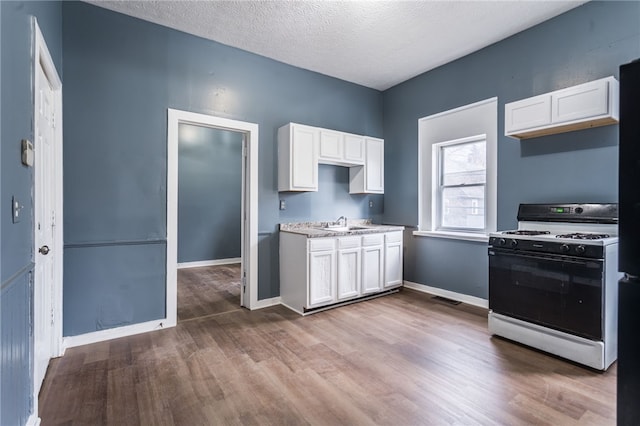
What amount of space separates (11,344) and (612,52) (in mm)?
4513

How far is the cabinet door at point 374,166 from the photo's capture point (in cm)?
450

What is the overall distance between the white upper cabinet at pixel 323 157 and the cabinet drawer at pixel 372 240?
774 millimetres

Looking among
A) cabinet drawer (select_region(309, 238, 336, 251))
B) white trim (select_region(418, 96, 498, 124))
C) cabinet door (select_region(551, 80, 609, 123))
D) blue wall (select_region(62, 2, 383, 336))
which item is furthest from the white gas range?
blue wall (select_region(62, 2, 383, 336))

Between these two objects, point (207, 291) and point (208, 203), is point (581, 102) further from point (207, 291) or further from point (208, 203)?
point (208, 203)

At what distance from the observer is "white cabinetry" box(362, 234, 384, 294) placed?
392cm

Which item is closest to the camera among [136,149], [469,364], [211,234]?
[469,364]

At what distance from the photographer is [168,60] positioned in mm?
3193

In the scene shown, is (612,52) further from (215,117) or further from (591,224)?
(215,117)

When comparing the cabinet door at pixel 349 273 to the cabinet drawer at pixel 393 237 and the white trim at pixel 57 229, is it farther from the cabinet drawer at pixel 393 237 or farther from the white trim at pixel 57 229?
the white trim at pixel 57 229

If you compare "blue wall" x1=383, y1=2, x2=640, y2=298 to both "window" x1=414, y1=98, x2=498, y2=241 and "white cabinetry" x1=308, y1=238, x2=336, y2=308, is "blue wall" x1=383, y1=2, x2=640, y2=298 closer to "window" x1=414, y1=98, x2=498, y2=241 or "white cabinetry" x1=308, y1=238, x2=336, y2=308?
"window" x1=414, y1=98, x2=498, y2=241

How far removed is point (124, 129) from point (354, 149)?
8.81 ft

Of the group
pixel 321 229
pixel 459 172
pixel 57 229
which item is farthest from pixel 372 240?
pixel 57 229

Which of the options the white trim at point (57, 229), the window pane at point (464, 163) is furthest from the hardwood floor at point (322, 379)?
the window pane at point (464, 163)

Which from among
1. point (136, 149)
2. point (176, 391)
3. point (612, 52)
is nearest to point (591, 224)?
point (612, 52)
